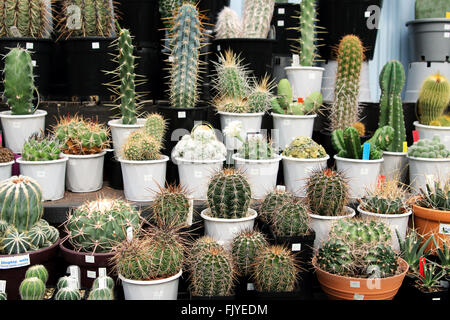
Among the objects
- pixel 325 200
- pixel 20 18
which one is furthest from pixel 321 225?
pixel 20 18

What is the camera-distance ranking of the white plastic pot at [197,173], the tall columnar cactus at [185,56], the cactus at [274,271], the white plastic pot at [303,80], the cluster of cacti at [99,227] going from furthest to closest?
1. the white plastic pot at [303,80]
2. the tall columnar cactus at [185,56]
3. the white plastic pot at [197,173]
4. the cluster of cacti at [99,227]
5. the cactus at [274,271]

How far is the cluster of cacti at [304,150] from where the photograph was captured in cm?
372

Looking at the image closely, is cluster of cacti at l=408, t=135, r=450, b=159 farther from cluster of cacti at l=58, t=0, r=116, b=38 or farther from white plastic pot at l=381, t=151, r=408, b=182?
cluster of cacti at l=58, t=0, r=116, b=38

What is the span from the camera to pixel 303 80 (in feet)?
14.3

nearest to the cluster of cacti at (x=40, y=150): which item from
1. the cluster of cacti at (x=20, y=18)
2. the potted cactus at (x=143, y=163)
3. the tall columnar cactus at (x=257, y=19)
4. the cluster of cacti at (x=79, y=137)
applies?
the cluster of cacti at (x=79, y=137)

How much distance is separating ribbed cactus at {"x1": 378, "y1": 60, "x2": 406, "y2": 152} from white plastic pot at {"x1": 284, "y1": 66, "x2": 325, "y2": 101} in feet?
1.74

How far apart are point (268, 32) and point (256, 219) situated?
181cm

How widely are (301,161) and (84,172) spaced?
1.54 m

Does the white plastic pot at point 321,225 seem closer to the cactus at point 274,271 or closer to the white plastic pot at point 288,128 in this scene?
the cactus at point 274,271

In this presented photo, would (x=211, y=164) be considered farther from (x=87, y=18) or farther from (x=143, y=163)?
(x=87, y=18)

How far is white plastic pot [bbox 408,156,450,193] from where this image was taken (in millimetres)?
3797

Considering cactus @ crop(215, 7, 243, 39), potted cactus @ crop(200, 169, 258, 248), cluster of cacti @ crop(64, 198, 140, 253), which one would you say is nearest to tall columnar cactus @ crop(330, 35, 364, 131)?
cactus @ crop(215, 7, 243, 39)

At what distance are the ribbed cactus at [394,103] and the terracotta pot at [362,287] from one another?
1468 mm

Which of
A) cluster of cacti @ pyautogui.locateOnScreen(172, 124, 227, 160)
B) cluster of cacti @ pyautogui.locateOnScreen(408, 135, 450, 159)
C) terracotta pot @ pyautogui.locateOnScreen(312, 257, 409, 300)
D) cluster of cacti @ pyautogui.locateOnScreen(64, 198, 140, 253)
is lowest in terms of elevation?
terracotta pot @ pyautogui.locateOnScreen(312, 257, 409, 300)
